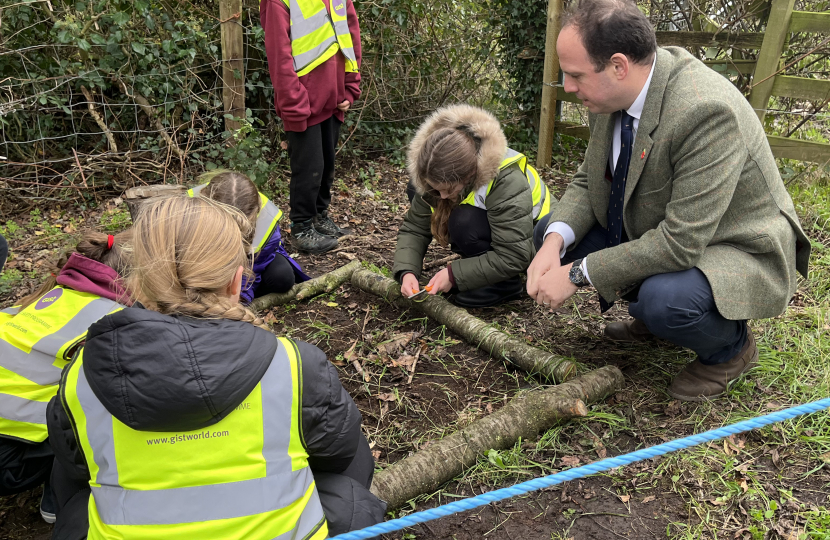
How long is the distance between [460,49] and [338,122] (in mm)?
2904

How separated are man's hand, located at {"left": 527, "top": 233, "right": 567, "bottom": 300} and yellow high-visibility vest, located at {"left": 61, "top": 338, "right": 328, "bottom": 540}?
1.53 meters

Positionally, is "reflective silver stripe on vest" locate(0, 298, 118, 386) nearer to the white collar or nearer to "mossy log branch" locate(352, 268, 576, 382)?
"mossy log branch" locate(352, 268, 576, 382)

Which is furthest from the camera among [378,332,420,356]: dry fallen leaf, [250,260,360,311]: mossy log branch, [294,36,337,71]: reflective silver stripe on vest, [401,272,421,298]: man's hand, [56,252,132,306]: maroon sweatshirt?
[294,36,337,71]: reflective silver stripe on vest

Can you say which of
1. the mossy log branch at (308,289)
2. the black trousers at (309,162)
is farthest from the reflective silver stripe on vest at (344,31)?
the mossy log branch at (308,289)

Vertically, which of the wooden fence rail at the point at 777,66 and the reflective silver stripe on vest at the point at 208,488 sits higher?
the wooden fence rail at the point at 777,66

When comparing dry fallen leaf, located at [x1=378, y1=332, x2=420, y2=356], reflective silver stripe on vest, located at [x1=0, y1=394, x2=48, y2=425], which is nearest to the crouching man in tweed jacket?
dry fallen leaf, located at [x1=378, y1=332, x2=420, y2=356]

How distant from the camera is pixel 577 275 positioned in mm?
2615

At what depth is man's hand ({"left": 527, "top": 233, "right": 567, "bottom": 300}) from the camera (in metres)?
2.75

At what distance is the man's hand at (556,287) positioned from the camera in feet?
8.65

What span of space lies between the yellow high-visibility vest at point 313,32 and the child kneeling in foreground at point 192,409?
3.00 metres

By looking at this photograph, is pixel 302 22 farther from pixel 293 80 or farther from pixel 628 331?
pixel 628 331

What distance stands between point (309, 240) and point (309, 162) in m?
0.59

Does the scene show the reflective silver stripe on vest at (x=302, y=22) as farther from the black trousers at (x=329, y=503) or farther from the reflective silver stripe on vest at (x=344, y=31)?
the black trousers at (x=329, y=503)

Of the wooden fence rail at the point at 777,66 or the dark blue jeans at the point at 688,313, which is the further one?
the wooden fence rail at the point at 777,66
